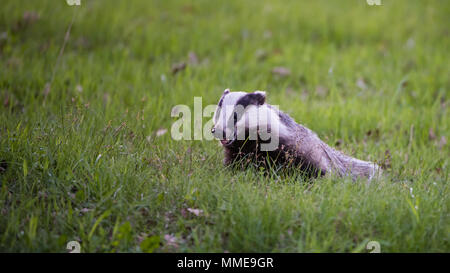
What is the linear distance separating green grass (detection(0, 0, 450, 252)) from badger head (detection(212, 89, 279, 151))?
12.4 inches

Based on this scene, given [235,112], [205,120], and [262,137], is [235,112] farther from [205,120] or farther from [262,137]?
[205,120]

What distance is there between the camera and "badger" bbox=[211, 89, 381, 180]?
131 inches

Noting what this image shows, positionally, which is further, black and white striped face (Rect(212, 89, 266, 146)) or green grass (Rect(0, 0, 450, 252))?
black and white striped face (Rect(212, 89, 266, 146))

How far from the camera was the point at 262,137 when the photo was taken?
3389mm

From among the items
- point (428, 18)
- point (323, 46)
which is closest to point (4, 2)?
point (323, 46)

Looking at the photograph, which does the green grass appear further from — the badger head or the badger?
the badger head

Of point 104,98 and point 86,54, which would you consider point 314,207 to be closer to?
point 104,98

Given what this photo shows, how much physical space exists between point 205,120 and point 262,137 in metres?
2.03

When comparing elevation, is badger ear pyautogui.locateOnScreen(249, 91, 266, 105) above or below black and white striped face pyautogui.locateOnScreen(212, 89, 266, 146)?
above

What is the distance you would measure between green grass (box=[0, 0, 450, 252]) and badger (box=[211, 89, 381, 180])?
16cm

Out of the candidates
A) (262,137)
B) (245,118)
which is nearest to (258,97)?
(245,118)

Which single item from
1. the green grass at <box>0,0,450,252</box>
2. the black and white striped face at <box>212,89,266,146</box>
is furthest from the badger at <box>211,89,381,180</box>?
the green grass at <box>0,0,450,252</box>

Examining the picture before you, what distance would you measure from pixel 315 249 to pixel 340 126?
9.53ft

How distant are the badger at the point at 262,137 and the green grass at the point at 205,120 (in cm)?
16
